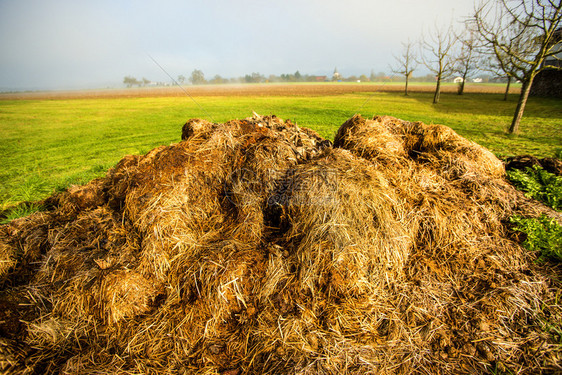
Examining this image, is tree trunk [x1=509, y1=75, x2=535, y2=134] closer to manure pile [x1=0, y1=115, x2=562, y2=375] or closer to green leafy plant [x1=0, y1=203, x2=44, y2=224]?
manure pile [x1=0, y1=115, x2=562, y2=375]

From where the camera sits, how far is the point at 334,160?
10.1 ft

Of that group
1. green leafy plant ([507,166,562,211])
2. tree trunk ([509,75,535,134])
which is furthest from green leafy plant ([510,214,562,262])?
tree trunk ([509,75,535,134])

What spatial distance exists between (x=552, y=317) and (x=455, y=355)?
101 centimetres

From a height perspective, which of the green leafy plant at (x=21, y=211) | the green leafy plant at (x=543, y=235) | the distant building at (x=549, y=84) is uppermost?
the distant building at (x=549, y=84)

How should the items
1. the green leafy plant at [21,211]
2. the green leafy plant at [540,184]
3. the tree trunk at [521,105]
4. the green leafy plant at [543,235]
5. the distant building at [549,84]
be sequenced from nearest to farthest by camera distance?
the green leafy plant at [543,235] < the green leafy plant at [540,184] < the green leafy plant at [21,211] < the tree trunk at [521,105] < the distant building at [549,84]

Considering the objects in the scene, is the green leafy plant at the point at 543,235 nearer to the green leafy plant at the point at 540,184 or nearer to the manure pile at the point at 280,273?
the manure pile at the point at 280,273

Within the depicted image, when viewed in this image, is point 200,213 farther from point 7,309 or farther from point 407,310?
point 407,310

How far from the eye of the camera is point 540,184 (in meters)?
3.48

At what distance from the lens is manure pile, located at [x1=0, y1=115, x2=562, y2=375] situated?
6.48ft

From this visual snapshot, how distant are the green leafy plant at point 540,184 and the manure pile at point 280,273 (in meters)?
0.35

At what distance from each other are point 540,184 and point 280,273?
4.01m

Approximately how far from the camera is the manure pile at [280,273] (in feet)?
6.48

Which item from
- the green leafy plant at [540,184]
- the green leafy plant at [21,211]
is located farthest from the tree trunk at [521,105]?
the green leafy plant at [21,211]

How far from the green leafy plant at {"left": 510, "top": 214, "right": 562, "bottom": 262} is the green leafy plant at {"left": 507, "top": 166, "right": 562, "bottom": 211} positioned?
0.59m
